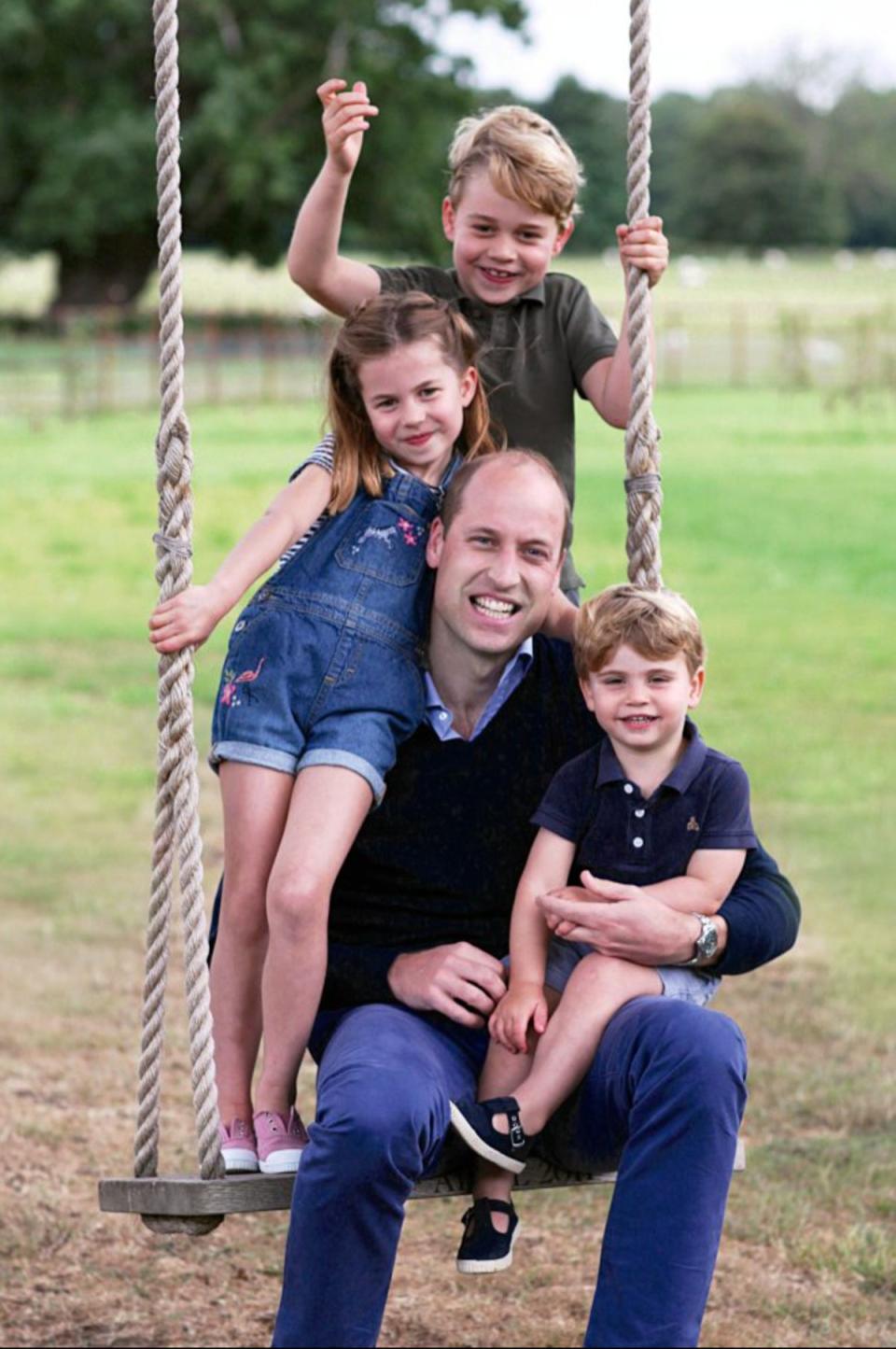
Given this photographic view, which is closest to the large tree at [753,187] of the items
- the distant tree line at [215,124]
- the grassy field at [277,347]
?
the grassy field at [277,347]

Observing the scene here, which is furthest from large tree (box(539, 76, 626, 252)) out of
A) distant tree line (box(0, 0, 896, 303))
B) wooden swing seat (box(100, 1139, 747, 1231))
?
wooden swing seat (box(100, 1139, 747, 1231))

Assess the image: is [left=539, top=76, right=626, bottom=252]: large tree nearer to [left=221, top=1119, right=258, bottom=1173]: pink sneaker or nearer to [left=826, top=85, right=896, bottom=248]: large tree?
[left=826, top=85, right=896, bottom=248]: large tree

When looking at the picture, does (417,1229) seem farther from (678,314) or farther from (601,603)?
(678,314)

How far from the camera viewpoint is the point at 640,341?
341cm

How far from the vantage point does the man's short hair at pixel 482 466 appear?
3.32 m

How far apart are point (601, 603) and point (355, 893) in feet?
2.04

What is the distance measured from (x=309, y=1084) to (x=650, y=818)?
320cm

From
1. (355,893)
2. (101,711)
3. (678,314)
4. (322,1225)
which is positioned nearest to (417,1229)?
(355,893)

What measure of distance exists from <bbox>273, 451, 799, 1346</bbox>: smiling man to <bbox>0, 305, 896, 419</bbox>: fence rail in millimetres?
23213

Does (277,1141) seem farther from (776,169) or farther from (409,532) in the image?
(776,169)

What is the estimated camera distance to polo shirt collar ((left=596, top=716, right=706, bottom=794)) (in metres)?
3.21

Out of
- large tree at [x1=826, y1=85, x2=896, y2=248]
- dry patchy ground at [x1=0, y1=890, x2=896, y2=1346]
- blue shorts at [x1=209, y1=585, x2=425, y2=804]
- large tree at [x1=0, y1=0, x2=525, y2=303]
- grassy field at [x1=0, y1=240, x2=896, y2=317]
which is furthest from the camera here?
large tree at [x1=826, y1=85, x2=896, y2=248]

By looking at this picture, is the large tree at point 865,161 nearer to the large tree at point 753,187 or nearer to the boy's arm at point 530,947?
the large tree at point 753,187

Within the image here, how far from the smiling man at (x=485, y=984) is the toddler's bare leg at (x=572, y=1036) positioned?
1.0 inches
